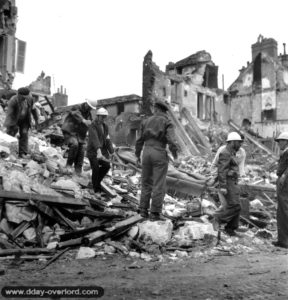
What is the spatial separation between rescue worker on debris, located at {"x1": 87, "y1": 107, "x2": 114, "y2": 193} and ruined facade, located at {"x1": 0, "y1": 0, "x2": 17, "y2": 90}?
454 inches

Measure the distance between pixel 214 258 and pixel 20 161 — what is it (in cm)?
434

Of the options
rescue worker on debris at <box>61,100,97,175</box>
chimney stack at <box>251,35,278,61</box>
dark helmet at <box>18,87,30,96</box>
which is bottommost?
rescue worker on debris at <box>61,100,97,175</box>

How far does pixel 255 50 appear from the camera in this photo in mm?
34625

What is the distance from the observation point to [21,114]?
7.64 m

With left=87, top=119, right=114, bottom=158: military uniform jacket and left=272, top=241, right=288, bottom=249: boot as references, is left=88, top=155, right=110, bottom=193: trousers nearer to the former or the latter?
left=87, top=119, right=114, bottom=158: military uniform jacket

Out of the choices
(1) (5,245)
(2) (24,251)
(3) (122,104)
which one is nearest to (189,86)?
(3) (122,104)

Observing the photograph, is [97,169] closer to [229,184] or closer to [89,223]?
[89,223]

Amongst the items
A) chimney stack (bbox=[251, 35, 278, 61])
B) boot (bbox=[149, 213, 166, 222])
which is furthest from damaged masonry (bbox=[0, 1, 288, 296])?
chimney stack (bbox=[251, 35, 278, 61])

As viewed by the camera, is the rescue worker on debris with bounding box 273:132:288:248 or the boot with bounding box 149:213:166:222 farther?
the rescue worker on debris with bounding box 273:132:288:248

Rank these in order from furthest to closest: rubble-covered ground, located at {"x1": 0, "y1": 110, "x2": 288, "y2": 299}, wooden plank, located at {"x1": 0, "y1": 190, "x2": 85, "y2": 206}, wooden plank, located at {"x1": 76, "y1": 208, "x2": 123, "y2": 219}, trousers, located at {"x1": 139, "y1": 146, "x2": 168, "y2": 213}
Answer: trousers, located at {"x1": 139, "y1": 146, "x2": 168, "y2": 213}
wooden plank, located at {"x1": 76, "y1": 208, "x2": 123, "y2": 219}
wooden plank, located at {"x1": 0, "y1": 190, "x2": 85, "y2": 206}
rubble-covered ground, located at {"x1": 0, "y1": 110, "x2": 288, "y2": 299}

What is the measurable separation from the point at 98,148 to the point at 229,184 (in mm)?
2369

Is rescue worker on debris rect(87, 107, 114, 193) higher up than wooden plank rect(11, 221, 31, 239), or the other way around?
rescue worker on debris rect(87, 107, 114, 193)

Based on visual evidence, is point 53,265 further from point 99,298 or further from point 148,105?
point 148,105

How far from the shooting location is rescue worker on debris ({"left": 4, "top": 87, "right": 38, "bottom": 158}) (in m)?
7.57
